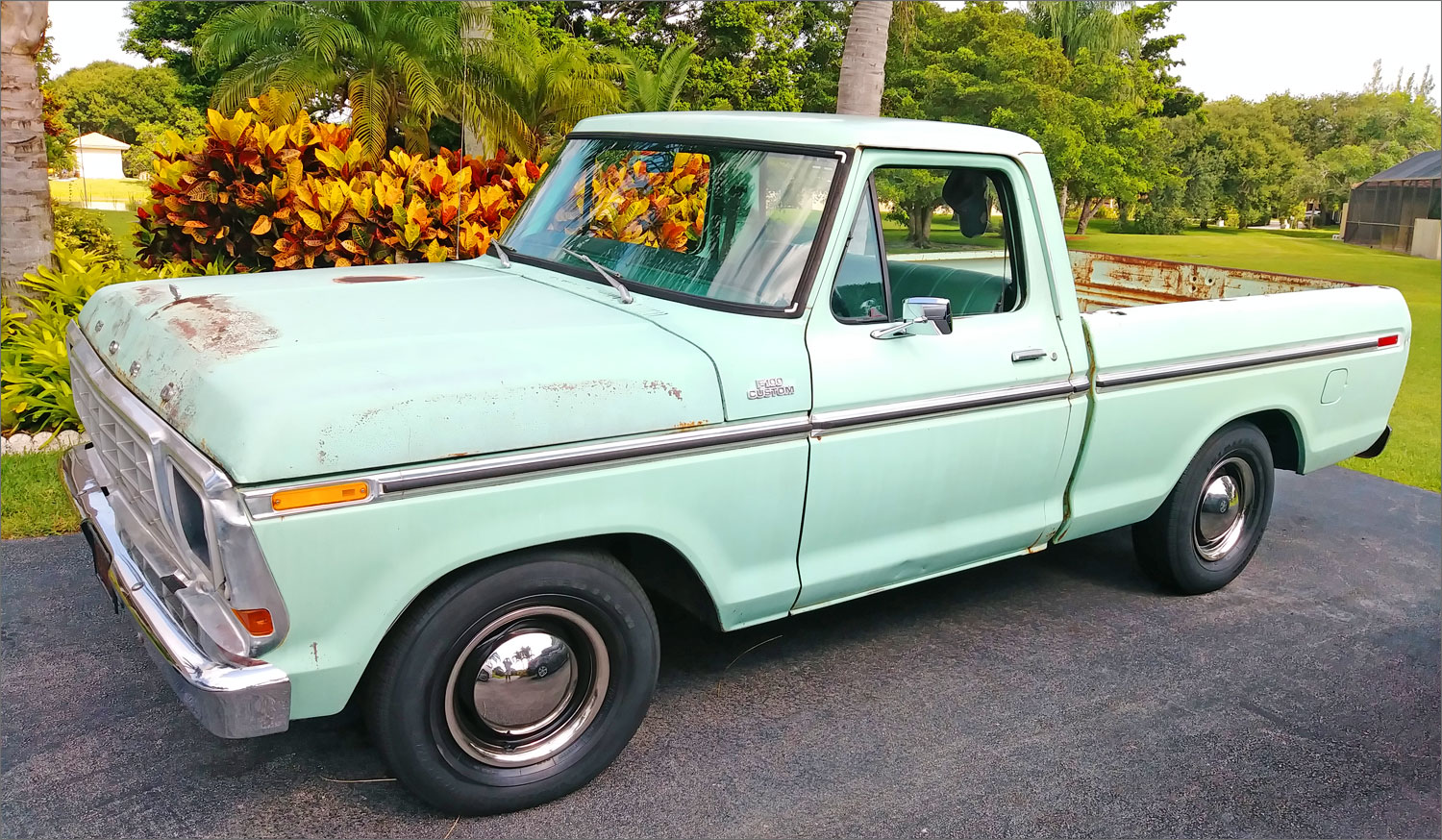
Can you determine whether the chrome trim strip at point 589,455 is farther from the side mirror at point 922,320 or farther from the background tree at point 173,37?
the background tree at point 173,37

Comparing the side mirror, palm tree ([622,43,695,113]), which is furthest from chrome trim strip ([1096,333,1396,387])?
palm tree ([622,43,695,113])

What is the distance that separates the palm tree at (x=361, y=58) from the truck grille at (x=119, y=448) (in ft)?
34.2

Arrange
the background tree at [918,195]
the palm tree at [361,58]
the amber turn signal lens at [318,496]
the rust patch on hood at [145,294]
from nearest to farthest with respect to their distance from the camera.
A: 1. the amber turn signal lens at [318,496]
2. the rust patch on hood at [145,294]
3. the background tree at [918,195]
4. the palm tree at [361,58]

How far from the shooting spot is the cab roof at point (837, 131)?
362 centimetres

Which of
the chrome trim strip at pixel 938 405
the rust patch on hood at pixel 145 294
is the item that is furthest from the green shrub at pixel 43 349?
the chrome trim strip at pixel 938 405

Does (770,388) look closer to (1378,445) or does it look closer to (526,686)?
(526,686)

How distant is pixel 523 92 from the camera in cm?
1360

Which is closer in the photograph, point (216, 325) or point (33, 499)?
point (216, 325)

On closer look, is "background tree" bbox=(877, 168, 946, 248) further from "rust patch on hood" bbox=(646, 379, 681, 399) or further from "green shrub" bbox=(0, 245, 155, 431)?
"green shrub" bbox=(0, 245, 155, 431)

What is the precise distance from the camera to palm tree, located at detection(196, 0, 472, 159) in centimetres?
1332

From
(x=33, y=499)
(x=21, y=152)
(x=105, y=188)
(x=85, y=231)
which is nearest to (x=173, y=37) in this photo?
(x=85, y=231)

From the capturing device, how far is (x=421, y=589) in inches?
110

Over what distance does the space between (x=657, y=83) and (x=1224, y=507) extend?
1901 cm

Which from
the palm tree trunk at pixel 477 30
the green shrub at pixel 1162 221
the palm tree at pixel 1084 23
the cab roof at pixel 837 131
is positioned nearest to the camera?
the cab roof at pixel 837 131
